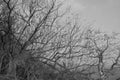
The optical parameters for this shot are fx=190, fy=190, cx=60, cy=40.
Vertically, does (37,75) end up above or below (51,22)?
below

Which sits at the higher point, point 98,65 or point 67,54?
point 67,54

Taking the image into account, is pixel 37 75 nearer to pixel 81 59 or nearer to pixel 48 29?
pixel 48 29

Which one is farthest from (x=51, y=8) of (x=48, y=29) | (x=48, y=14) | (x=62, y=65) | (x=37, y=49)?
(x=62, y=65)

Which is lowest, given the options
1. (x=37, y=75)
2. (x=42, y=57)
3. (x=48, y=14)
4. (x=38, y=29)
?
(x=37, y=75)

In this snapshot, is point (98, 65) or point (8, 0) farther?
point (98, 65)

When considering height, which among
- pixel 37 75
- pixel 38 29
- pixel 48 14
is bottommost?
pixel 37 75

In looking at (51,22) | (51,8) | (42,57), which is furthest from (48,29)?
(42,57)

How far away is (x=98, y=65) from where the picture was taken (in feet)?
56.4

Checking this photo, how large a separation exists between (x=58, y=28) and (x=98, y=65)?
5105 millimetres

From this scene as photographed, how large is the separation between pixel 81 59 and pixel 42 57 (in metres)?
4.41

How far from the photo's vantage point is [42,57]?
42.7 feet

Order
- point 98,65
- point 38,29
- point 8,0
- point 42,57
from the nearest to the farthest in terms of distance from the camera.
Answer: point 8,0, point 42,57, point 38,29, point 98,65

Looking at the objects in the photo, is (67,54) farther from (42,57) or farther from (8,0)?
(8,0)

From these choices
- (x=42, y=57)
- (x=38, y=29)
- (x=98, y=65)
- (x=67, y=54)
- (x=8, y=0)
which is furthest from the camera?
(x=98, y=65)
